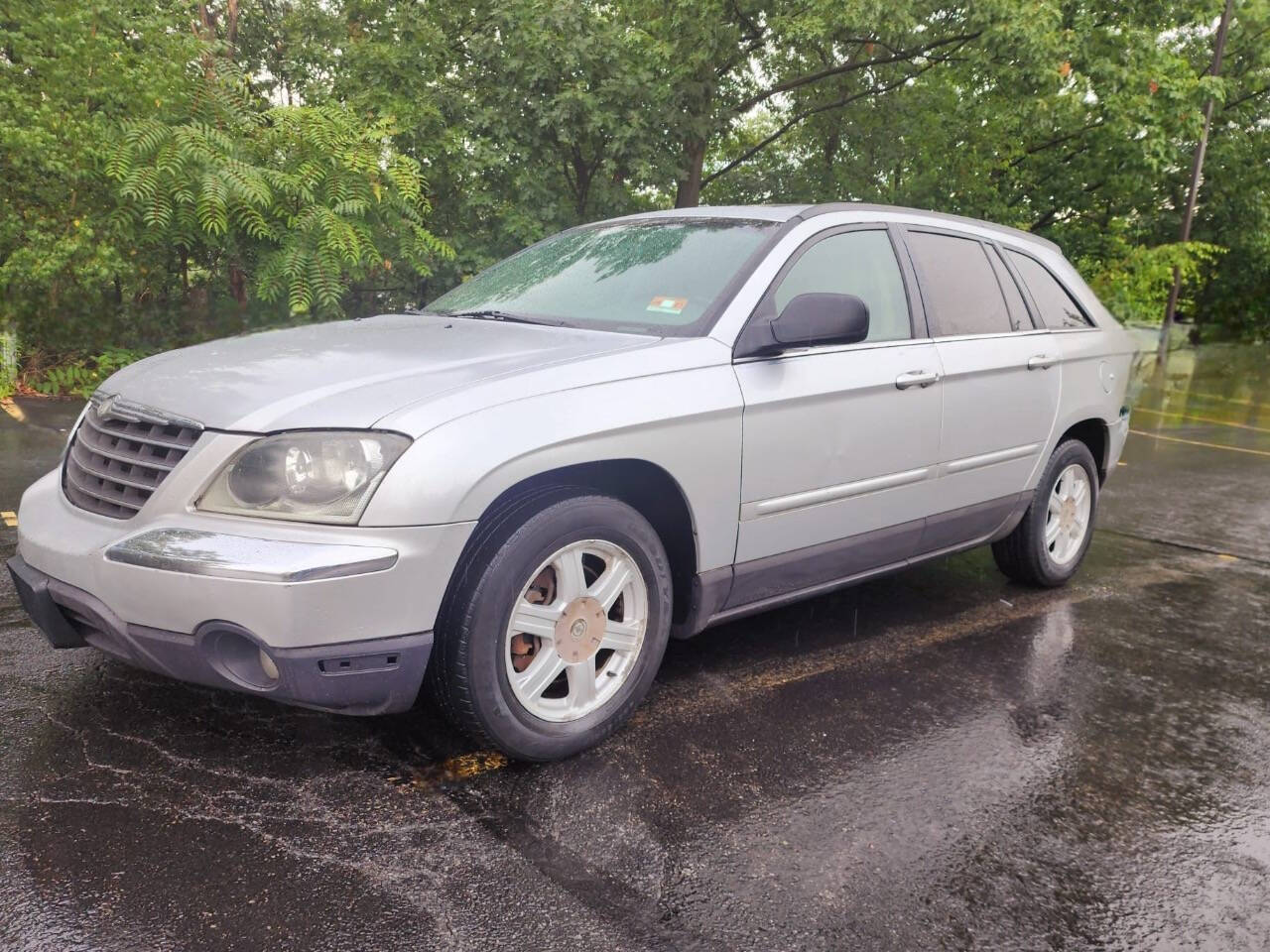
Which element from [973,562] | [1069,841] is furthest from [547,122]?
[1069,841]

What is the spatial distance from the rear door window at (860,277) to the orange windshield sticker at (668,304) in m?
0.35

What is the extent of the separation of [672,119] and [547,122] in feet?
6.31

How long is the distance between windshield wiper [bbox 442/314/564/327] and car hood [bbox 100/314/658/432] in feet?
0.27

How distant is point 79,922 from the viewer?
2.30 meters

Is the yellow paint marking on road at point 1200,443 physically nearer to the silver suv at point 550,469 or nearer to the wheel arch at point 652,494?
the silver suv at point 550,469

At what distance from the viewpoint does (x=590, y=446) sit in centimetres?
305

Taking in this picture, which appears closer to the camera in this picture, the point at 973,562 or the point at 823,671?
the point at 823,671

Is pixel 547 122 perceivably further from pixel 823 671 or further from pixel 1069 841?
pixel 1069 841

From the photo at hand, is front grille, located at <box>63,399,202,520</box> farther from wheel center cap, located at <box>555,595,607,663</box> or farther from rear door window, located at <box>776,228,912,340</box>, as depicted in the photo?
rear door window, located at <box>776,228,912,340</box>

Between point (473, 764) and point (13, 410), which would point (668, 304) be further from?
point (13, 410)

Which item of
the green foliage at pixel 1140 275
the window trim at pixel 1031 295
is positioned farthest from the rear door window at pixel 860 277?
the green foliage at pixel 1140 275

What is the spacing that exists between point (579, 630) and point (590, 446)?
1.85 feet

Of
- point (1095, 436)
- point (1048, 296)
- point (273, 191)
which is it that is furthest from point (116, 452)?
point (273, 191)

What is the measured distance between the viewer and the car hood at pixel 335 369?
2834 millimetres
